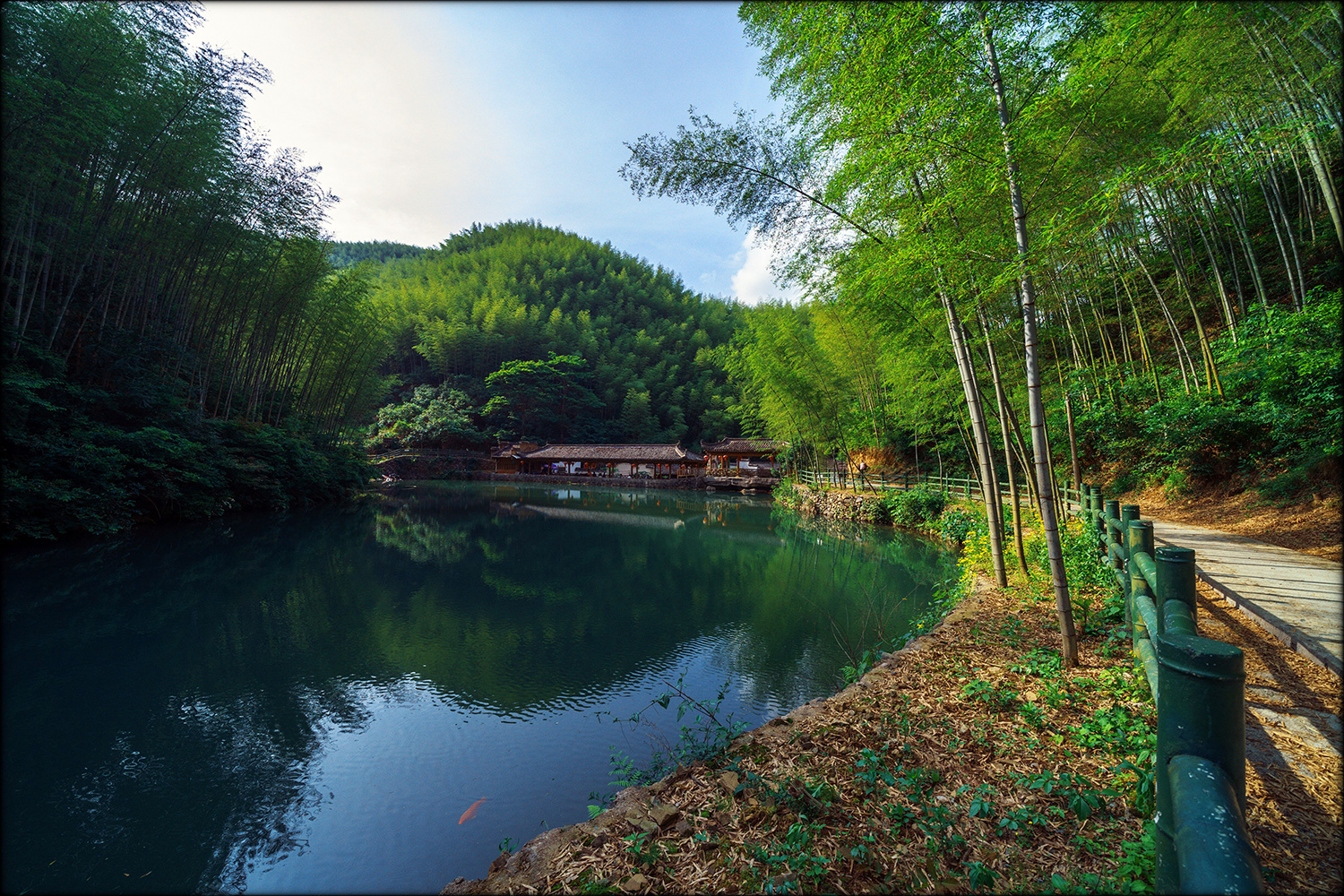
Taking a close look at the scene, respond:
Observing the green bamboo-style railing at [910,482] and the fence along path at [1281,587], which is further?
the green bamboo-style railing at [910,482]

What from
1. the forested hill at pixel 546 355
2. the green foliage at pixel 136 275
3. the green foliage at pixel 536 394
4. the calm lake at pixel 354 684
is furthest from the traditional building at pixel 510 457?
the calm lake at pixel 354 684

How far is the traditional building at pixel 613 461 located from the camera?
32438 millimetres

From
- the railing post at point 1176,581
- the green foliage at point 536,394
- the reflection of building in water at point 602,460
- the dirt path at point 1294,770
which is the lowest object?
the dirt path at point 1294,770

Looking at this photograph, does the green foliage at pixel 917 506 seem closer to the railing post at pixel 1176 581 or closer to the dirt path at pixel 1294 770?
the dirt path at pixel 1294 770

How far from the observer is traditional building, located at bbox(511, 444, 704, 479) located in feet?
106

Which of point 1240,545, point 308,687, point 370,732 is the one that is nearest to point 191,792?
point 370,732

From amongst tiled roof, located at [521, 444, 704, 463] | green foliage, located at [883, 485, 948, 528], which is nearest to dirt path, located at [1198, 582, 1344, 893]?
green foliage, located at [883, 485, 948, 528]

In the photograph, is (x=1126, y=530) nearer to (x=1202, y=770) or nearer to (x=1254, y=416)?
(x=1202, y=770)

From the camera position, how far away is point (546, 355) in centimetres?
4572

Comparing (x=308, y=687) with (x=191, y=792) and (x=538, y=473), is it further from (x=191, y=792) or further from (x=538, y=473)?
(x=538, y=473)

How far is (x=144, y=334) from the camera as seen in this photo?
1188 centimetres

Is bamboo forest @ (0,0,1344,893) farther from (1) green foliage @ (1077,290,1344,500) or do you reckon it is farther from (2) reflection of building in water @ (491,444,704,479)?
(2) reflection of building in water @ (491,444,704,479)

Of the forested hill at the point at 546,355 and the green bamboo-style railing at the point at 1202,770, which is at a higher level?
the forested hill at the point at 546,355

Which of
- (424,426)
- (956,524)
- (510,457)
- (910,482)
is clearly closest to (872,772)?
(956,524)
